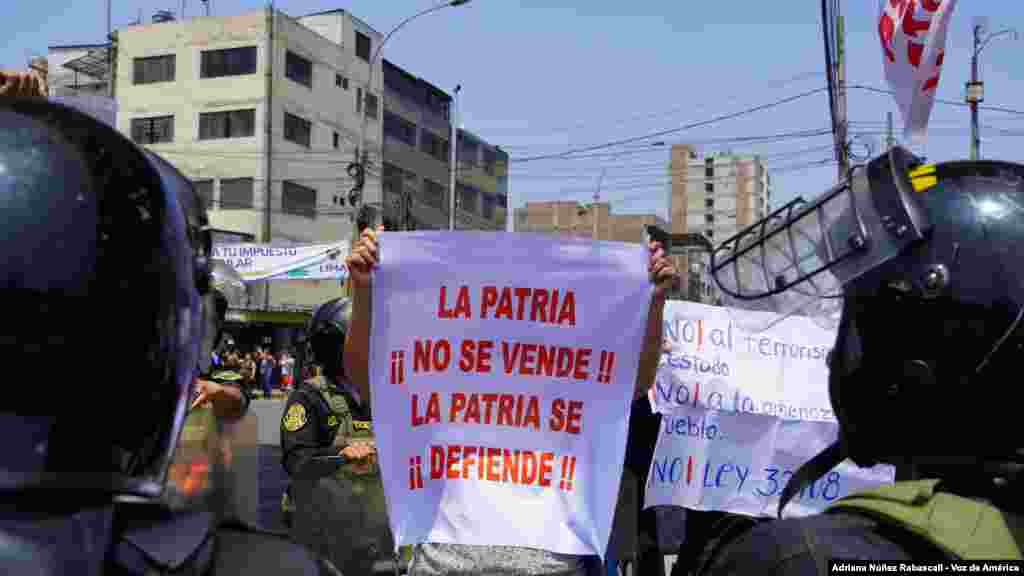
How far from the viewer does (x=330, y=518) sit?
162 inches

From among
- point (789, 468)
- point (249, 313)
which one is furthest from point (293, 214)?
point (789, 468)

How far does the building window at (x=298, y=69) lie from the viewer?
146 feet

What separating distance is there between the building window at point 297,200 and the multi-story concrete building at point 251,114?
0.06 m

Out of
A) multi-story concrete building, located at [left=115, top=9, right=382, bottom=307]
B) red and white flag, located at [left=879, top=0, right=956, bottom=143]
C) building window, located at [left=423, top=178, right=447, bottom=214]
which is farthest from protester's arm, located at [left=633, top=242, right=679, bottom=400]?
building window, located at [left=423, top=178, right=447, bottom=214]

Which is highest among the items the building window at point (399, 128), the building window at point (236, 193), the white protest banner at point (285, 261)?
the building window at point (399, 128)

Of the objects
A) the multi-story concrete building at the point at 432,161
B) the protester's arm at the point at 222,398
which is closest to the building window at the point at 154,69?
the multi-story concrete building at the point at 432,161

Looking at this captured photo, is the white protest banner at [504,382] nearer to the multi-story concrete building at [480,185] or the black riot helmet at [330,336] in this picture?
the black riot helmet at [330,336]

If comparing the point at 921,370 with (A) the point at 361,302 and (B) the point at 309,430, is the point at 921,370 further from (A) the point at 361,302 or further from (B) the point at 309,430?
(B) the point at 309,430

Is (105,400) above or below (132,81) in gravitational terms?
below

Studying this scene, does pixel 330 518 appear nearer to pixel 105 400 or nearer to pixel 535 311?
pixel 535 311

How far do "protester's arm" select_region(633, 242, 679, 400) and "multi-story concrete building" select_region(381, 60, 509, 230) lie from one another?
44.5m

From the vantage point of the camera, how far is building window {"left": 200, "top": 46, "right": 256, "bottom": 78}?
→ 43594 mm

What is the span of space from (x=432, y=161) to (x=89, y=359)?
195 feet

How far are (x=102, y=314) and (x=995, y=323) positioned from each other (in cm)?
138
